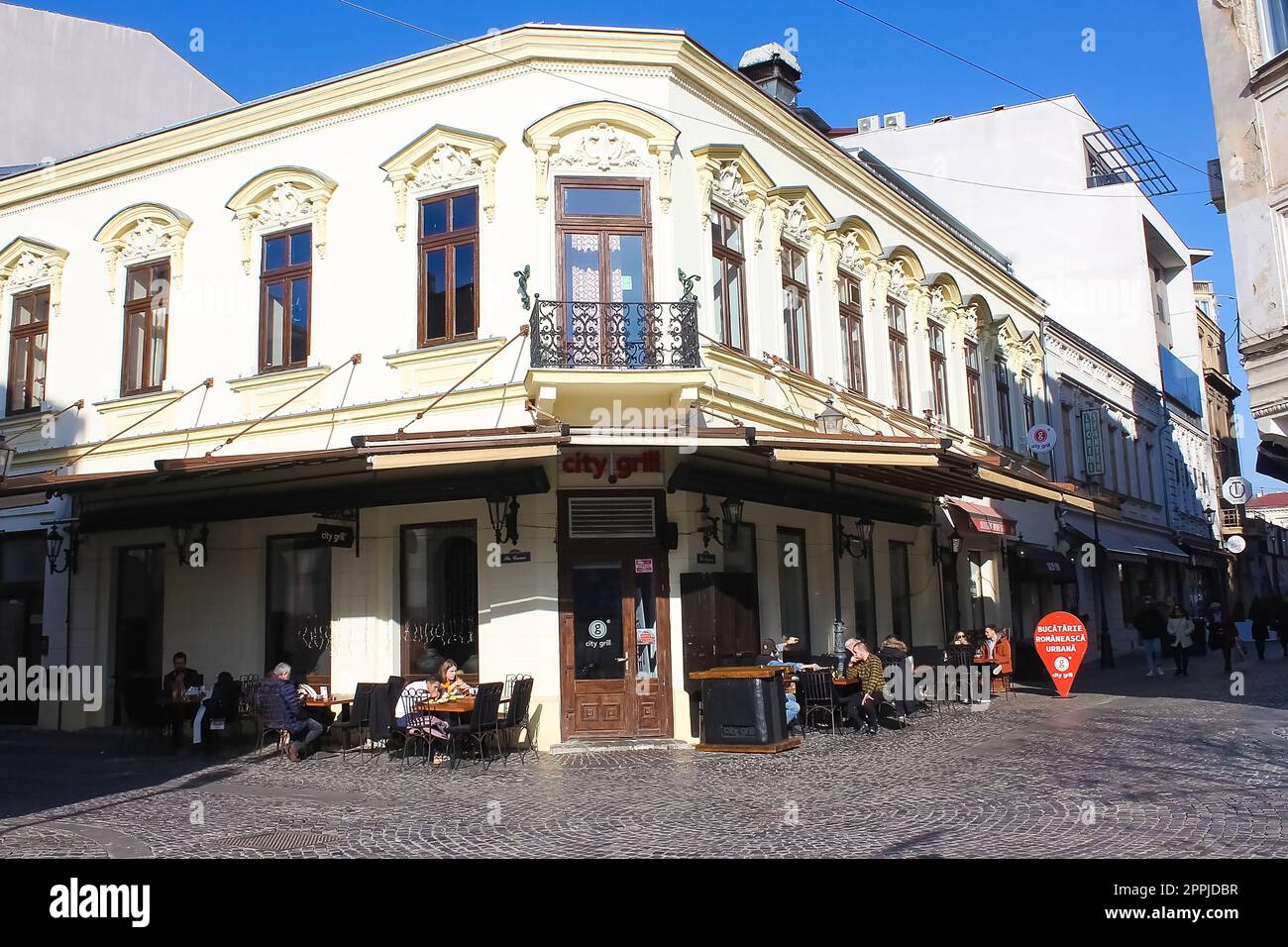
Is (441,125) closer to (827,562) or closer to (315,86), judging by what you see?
(315,86)

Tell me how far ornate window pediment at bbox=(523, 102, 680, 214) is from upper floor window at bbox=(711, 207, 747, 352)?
1266mm

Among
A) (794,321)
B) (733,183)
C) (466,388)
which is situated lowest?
(466,388)

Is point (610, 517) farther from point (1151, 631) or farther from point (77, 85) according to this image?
point (77, 85)

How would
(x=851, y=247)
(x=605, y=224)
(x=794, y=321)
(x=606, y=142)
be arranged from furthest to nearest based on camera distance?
(x=851, y=247), (x=794, y=321), (x=606, y=142), (x=605, y=224)

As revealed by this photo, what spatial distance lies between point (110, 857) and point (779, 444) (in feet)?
26.0

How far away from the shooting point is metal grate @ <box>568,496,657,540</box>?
1376 cm

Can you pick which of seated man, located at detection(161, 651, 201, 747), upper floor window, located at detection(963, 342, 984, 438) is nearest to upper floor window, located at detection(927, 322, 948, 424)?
upper floor window, located at detection(963, 342, 984, 438)

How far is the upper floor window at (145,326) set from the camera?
55.1 ft

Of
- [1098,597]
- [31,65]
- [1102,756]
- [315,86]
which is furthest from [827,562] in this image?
[31,65]

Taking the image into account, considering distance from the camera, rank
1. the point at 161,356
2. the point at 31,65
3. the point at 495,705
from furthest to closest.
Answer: the point at 31,65 → the point at 161,356 → the point at 495,705

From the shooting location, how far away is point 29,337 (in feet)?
59.5

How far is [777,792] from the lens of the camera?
9.96 m

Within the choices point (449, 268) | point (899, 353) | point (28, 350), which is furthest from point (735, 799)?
point (28, 350)
